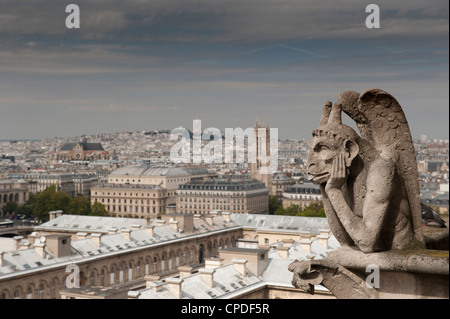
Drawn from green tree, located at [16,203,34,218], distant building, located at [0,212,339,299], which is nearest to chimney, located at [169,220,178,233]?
distant building, located at [0,212,339,299]

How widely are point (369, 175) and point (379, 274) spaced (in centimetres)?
66

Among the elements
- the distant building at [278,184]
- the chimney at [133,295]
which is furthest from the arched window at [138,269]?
the distant building at [278,184]

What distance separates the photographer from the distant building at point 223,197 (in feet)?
321

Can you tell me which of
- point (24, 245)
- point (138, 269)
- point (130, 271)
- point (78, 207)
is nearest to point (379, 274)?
point (24, 245)

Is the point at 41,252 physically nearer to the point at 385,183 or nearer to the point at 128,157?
the point at 385,183

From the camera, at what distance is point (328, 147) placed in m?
4.70

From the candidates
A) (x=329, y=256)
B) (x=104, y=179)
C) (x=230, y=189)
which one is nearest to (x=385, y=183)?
(x=329, y=256)

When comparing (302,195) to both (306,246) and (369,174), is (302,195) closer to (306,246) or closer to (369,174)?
(306,246)

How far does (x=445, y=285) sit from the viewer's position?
14.2ft

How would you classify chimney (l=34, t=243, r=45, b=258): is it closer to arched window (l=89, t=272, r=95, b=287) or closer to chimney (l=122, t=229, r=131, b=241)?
arched window (l=89, t=272, r=95, b=287)

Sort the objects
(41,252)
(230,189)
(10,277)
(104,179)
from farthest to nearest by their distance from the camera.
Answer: (104,179) < (230,189) < (41,252) < (10,277)

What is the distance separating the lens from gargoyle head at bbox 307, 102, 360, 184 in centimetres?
467
